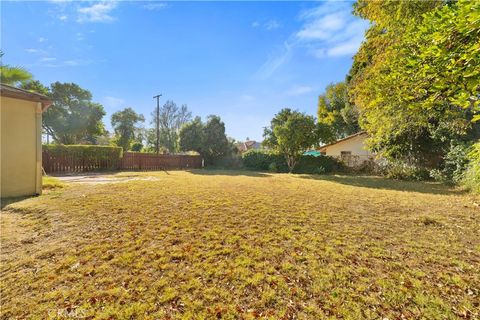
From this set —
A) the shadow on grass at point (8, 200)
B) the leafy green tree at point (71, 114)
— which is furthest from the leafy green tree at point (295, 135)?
the leafy green tree at point (71, 114)

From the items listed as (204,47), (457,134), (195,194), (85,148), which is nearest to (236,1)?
(204,47)

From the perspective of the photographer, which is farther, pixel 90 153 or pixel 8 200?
pixel 90 153

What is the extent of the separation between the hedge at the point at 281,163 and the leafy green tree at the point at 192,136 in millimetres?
4897

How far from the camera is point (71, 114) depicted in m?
29.2

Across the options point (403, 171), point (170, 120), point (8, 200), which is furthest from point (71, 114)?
point (403, 171)

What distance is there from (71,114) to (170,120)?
567 inches

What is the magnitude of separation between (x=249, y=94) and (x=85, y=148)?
13.3 m

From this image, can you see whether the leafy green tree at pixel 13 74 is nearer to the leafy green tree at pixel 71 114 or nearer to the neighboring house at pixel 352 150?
the neighboring house at pixel 352 150

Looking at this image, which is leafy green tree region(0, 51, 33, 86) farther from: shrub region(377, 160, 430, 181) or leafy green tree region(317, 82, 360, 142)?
leafy green tree region(317, 82, 360, 142)

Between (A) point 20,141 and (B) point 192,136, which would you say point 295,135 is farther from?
(A) point 20,141

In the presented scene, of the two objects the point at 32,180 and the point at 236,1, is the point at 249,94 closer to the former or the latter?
the point at 236,1

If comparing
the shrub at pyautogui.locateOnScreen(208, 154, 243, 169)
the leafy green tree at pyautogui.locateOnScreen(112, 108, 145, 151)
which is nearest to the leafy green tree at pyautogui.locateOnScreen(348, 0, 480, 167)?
the shrub at pyautogui.locateOnScreen(208, 154, 243, 169)

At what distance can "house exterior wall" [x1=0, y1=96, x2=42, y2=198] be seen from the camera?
6.31 meters

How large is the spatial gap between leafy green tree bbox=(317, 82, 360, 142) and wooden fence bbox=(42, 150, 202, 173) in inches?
675
